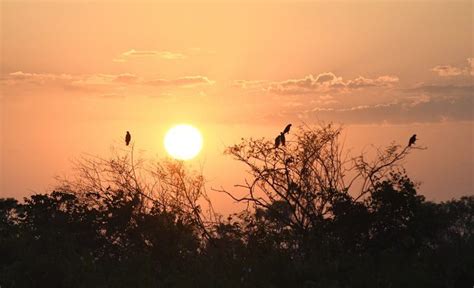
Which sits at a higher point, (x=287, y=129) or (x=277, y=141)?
(x=287, y=129)

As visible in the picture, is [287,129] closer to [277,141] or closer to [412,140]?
[277,141]

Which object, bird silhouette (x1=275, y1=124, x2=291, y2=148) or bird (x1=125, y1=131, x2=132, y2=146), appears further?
bird (x1=125, y1=131, x2=132, y2=146)

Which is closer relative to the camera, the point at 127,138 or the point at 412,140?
the point at 412,140

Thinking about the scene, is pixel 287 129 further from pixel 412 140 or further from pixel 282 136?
pixel 412 140

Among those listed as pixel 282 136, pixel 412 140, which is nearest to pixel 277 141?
pixel 282 136

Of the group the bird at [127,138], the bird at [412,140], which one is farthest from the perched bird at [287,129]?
the bird at [127,138]

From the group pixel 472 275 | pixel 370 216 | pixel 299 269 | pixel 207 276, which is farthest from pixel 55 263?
pixel 370 216

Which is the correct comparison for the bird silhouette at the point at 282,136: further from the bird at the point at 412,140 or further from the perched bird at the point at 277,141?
the bird at the point at 412,140

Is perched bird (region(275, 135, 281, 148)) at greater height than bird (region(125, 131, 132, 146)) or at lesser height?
lesser

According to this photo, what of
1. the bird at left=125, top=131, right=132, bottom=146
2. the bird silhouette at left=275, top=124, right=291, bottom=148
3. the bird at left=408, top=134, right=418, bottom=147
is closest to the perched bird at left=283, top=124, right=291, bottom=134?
the bird silhouette at left=275, top=124, right=291, bottom=148

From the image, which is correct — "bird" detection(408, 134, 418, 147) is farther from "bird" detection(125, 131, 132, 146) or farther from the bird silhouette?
"bird" detection(125, 131, 132, 146)

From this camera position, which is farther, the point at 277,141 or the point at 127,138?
the point at 127,138

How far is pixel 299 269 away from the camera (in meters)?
19.2

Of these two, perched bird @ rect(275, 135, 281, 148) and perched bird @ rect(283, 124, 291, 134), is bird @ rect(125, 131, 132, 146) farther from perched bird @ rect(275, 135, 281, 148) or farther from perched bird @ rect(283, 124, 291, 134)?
perched bird @ rect(283, 124, 291, 134)
